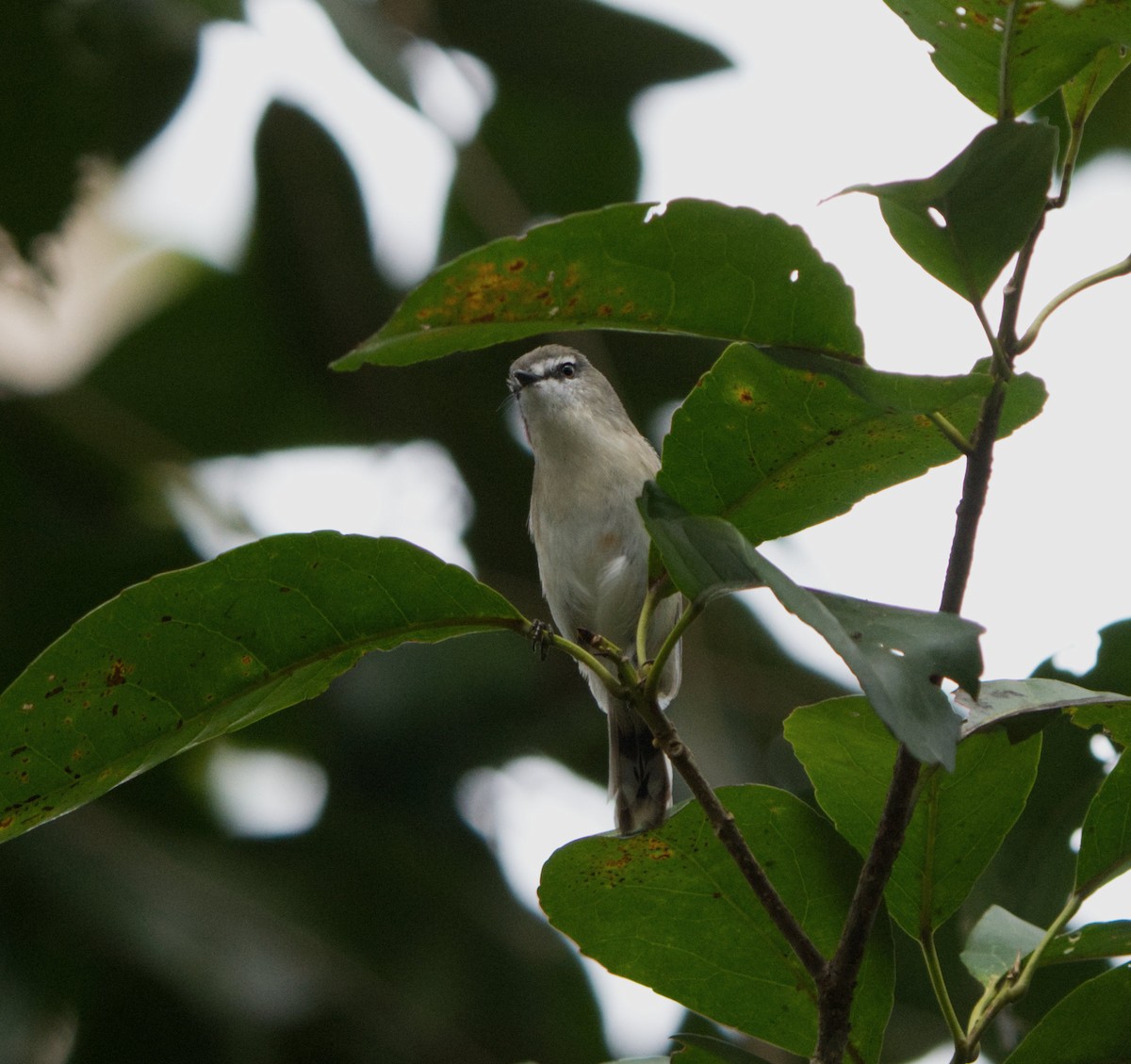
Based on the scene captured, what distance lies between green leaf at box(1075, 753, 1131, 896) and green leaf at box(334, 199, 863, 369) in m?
0.71

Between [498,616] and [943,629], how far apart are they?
57cm

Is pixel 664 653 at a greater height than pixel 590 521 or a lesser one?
greater

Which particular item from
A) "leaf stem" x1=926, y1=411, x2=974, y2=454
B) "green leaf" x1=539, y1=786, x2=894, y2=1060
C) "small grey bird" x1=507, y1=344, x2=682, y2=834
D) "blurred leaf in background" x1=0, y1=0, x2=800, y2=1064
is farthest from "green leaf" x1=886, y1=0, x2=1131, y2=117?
"small grey bird" x1=507, y1=344, x2=682, y2=834

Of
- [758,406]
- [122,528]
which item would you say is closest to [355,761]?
[122,528]

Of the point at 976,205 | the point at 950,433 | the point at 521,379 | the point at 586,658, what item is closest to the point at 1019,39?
the point at 976,205

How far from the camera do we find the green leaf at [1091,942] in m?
1.79

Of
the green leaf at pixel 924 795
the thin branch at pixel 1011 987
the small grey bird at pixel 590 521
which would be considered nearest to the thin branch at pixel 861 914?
the thin branch at pixel 1011 987

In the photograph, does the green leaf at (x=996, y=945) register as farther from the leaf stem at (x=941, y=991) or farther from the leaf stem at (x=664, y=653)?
the leaf stem at (x=664, y=653)

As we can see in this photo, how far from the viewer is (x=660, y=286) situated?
1.52 meters

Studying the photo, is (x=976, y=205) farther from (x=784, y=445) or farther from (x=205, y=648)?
(x=205, y=648)

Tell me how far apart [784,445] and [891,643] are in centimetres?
41

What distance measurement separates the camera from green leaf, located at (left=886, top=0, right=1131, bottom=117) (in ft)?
4.83

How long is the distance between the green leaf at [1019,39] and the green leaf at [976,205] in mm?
187

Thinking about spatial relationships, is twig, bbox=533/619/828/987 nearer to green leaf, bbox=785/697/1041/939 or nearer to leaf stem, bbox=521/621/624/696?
leaf stem, bbox=521/621/624/696
